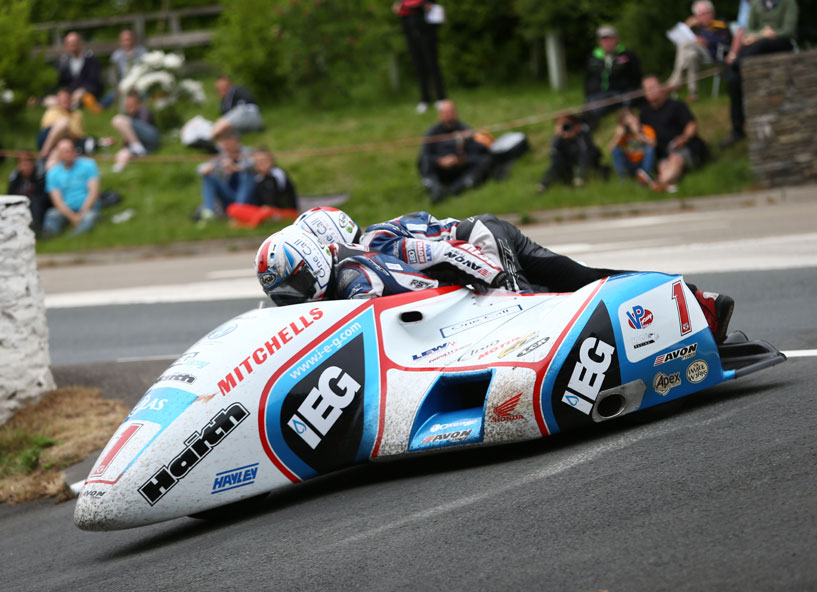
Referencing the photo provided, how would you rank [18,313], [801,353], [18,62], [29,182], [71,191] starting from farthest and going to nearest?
1. [18,62]
2. [71,191]
3. [29,182]
4. [18,313]
5. [801,353]

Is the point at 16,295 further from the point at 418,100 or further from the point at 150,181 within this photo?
the point at 418,100

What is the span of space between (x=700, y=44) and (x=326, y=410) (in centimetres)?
1275

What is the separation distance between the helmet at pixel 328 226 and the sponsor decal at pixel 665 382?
177 centimetres

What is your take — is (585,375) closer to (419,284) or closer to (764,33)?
(419,284)

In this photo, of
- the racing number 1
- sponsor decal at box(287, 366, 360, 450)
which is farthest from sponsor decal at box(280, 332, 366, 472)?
the racing number 1

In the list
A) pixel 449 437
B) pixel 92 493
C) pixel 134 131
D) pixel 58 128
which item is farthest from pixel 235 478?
pixel 134 131

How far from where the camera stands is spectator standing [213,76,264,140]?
67.4 feet

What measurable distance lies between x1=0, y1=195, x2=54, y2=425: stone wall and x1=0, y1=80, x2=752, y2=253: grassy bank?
29.0ft

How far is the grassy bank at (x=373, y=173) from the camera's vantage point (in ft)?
54.1

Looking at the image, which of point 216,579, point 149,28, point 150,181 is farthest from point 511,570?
point 149,28

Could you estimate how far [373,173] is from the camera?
1973cm

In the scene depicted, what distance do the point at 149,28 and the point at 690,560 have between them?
29886mm

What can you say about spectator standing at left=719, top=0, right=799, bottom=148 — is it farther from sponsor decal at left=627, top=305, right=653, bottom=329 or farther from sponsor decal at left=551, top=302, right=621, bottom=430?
sponsor decal at left=551, top=302, right=621, bottom=430

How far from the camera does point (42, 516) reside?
668 cm
